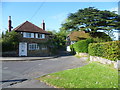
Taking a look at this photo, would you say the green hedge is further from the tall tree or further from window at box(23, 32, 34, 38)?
the tall tree

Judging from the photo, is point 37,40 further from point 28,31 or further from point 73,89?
point 73,89

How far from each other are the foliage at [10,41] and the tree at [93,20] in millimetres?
14100

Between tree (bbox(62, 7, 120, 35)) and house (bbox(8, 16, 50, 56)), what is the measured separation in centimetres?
813

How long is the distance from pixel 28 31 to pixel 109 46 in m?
19.2

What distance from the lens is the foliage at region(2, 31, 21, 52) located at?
22636 millimetres

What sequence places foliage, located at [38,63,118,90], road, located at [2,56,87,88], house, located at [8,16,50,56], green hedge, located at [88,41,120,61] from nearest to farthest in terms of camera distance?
foliage, located at [38,63,118,90]
road, located at [2,56,87,88]
green hedge, located at [88,41,120,61]
house, located at [8,16,50,56]

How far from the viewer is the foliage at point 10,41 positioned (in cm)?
2264

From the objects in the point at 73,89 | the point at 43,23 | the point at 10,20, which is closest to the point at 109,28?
the point at 43,23

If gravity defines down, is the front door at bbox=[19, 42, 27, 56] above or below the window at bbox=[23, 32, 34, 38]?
below

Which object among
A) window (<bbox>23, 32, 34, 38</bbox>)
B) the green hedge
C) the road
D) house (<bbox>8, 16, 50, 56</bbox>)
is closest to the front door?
house (<bbox>8, 16, 50, 56</bbox>)

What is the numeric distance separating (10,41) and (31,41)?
4660mm

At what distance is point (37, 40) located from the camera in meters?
27.6

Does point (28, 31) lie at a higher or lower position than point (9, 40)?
higher

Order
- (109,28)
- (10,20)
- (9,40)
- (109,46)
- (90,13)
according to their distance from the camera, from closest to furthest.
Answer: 1. (109,46)
2. (9,40)
3. (10,20)
4. (109,28)
5. (90,13)
